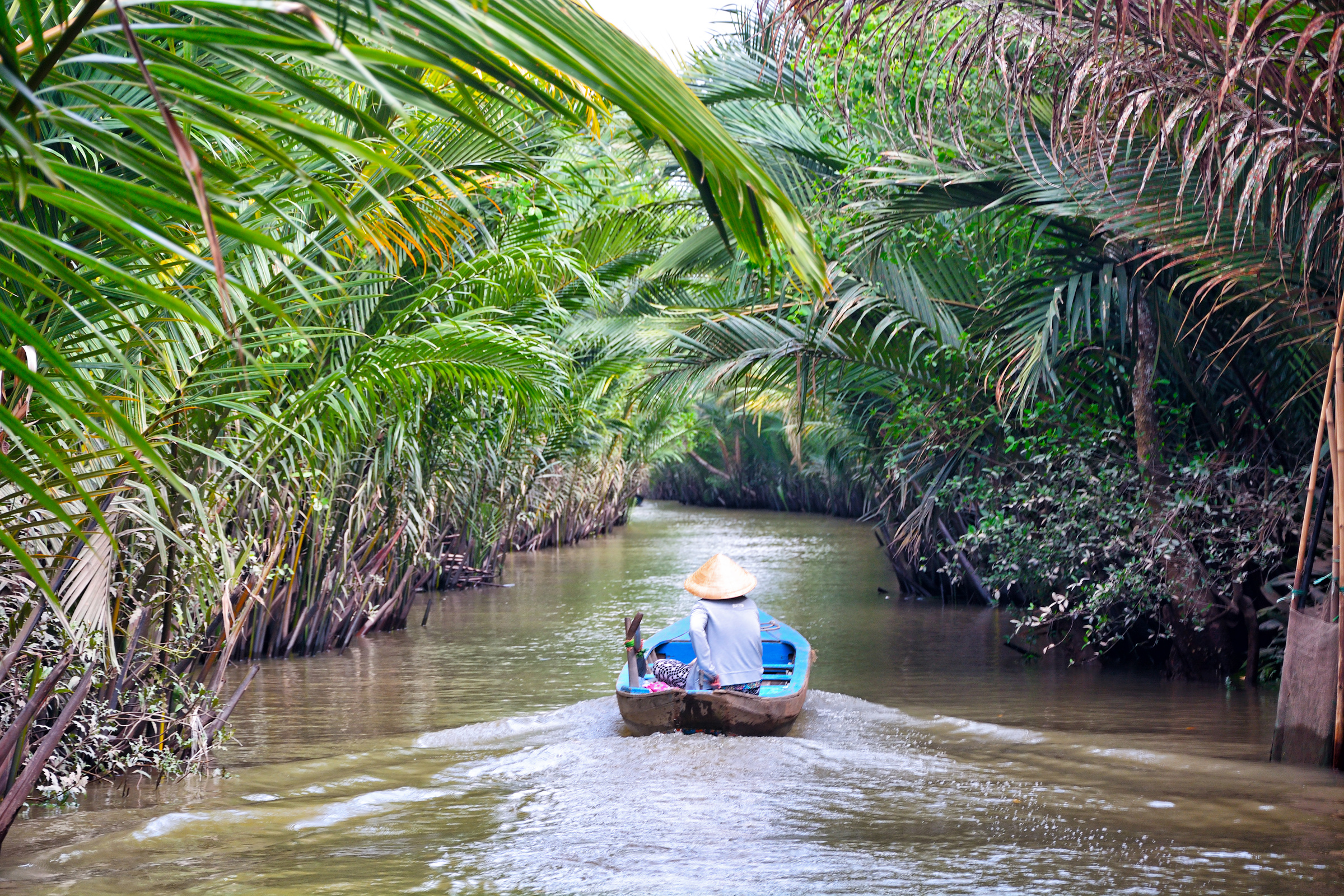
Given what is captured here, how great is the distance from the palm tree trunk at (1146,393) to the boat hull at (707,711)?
3351 millimetres

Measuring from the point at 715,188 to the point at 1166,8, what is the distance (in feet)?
10.3

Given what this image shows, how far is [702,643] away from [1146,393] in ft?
12.5


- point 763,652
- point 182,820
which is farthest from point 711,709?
point 182,820

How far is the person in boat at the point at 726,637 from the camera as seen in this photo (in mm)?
7301

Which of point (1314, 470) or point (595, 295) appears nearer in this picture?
point (1314, 470)

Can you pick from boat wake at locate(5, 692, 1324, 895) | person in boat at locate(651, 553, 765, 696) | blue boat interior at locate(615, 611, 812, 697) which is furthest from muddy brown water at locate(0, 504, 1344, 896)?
person in boat at locate(651, 553, 765, 696)

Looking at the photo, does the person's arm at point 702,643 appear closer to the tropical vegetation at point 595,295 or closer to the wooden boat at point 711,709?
the wooden boat at point 711,709

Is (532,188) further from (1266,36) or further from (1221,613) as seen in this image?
(1221,613)

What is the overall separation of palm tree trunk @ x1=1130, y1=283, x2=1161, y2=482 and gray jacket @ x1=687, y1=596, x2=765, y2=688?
10.5 ft

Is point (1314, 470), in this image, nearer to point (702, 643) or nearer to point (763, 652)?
point (702, 643)

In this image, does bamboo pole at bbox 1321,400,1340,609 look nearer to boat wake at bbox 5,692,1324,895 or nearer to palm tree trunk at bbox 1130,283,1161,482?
boat wake at bbox 5,692,1324,895

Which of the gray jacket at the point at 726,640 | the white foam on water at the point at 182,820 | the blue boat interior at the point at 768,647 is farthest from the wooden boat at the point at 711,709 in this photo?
the white foam on water at the point at 182,820

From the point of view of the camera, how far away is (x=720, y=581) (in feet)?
24.8

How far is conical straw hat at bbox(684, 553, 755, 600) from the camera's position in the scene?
7480 mm
